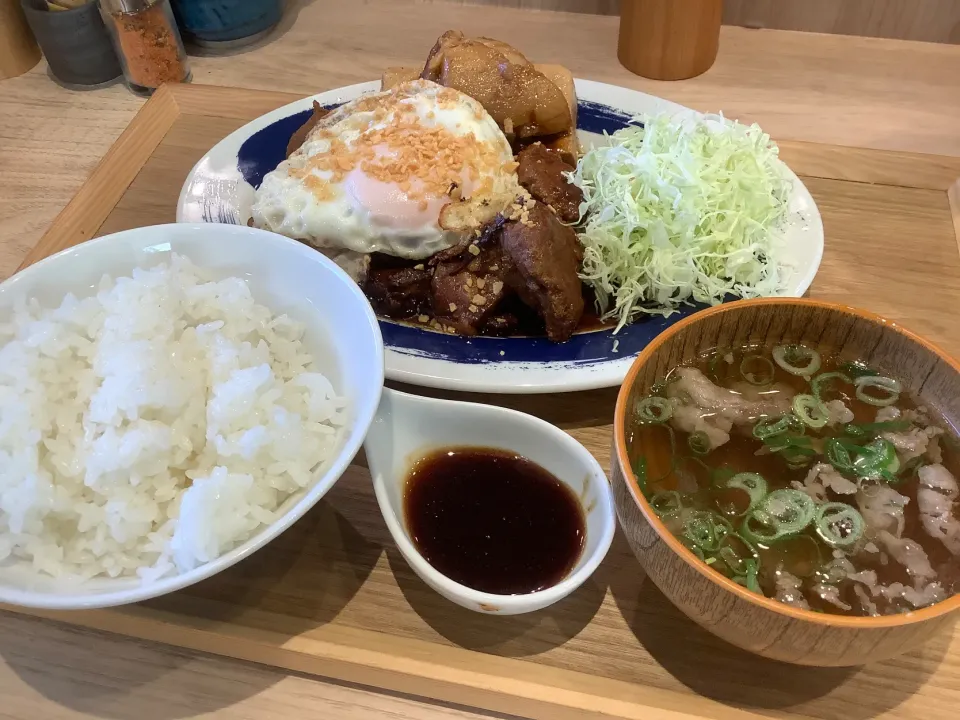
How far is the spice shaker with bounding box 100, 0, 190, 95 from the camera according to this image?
2756 mm

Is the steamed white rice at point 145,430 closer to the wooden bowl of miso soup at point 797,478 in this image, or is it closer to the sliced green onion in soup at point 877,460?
the wooden bowl of miso soup at point 797,478

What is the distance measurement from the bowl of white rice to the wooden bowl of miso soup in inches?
20.6

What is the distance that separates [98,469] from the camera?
121 centimetres

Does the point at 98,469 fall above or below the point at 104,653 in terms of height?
above

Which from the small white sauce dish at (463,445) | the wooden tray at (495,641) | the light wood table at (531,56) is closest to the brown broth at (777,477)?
the small white sauce dish at (463,445)

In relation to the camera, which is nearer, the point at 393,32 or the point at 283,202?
the point at 283,202

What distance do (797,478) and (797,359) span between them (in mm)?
240

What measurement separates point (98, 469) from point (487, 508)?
2.26ft

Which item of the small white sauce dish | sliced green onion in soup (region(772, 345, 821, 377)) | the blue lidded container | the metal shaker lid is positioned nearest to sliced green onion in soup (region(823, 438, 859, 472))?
sliced green onion in soup (region(772, 345, 821, 377))

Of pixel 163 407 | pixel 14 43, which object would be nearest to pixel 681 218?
pixel 163 407

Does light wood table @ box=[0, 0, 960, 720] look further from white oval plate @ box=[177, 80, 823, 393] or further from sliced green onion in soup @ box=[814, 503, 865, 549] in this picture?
sliced green onion in soup @ box=[814, 503, 865, 549]

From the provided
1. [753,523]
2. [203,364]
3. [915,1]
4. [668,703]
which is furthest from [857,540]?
[915,1]

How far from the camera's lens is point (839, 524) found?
3.81 feet

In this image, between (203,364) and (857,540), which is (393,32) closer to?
(203,364)
